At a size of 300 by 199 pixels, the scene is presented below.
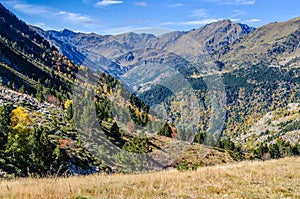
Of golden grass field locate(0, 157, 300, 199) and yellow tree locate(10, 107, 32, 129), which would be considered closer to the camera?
golden grass field locate(0, 157, 300, 199)

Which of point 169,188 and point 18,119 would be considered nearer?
point 169,188

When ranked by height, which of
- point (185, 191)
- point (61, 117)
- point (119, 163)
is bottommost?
point (119, 163)

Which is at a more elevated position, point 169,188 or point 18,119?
point 169,188

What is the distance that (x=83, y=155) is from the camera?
172 ft

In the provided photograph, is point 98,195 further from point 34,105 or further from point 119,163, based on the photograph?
point 34,105

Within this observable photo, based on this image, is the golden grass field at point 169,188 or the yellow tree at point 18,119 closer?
the golden grass field at point 169,188

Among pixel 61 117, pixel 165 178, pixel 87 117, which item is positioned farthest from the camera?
pixel 61 117

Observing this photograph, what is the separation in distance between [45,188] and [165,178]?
6.16 meters

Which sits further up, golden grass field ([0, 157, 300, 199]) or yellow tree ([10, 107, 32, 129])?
golden grass field ([0, 157, 300, 199])

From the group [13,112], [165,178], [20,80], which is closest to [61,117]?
[13,112]

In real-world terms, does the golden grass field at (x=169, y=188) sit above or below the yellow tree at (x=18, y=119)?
above

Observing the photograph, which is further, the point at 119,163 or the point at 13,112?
the point at 13,112

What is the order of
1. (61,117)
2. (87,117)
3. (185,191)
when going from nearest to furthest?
(185,191)
(87,117)
(61,117)

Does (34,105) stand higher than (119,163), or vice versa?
(34,105)
